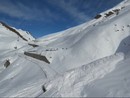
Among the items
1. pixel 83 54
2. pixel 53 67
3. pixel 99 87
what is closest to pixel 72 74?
pixel 99 87

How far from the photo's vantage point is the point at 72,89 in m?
11.0

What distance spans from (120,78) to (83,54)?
14.4 meters

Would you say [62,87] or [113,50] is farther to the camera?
[113,50]

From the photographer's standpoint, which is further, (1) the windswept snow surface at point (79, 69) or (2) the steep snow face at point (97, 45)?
(2) the steep snow face at point (97, 45)

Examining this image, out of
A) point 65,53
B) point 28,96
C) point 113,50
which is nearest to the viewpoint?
point 28,96

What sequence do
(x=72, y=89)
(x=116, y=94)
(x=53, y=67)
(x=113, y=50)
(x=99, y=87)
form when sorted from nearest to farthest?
(x=116, y=94) < (x=99, y=87) < (x=72, y=89) < (x=53, y=67) < (x=113, y=50)

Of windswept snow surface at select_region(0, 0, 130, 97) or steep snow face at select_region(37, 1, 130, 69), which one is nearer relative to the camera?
windswept snow surface at select_region(0, 0, 130, 97)

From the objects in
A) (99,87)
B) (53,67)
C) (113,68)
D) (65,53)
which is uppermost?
(65,53)

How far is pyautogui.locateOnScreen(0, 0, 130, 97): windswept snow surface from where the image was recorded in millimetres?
10755

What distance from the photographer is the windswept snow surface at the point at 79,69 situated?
35.3 ft

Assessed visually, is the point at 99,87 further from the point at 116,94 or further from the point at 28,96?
the point at 28,96

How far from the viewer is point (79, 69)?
46.1ft

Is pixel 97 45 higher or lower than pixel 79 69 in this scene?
higher

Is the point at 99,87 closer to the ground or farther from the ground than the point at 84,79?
closer to the ground
